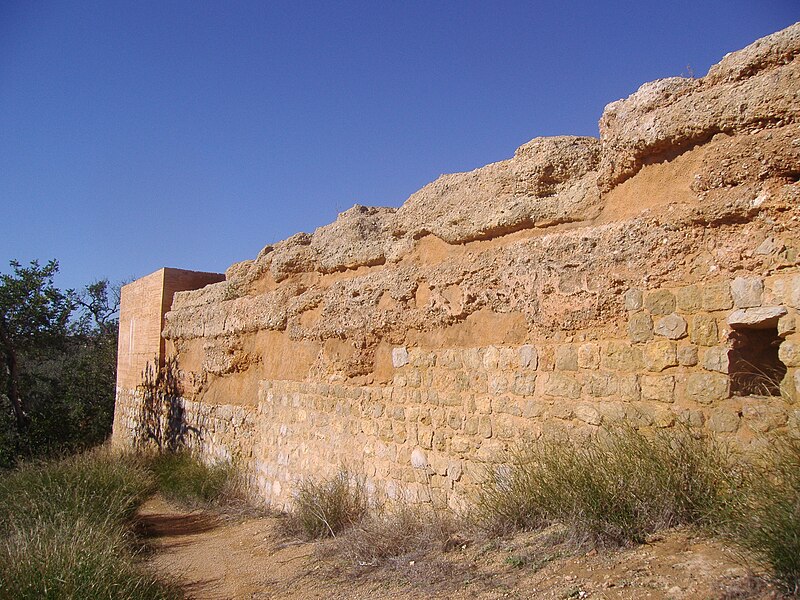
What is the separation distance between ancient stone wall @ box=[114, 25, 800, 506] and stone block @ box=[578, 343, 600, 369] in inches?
0.5

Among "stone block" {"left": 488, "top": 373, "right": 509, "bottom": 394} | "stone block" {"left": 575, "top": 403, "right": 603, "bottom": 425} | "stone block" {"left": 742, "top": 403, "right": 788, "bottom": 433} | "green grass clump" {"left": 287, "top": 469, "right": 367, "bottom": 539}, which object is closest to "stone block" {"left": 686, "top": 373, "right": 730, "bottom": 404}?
"stone block" {"left": 742, "top": 403, "right": 788, "bottom": 433}

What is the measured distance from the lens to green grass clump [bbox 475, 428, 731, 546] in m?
3.43

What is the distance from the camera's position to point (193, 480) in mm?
8562

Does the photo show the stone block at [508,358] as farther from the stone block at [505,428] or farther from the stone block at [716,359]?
the stone block at [716,359]

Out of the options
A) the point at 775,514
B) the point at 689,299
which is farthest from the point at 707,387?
the point at 775,514

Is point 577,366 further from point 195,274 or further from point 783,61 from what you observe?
point 195,274

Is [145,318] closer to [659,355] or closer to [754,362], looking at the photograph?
[659,355]

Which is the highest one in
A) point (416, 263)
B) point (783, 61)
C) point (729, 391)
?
point (783, 61)

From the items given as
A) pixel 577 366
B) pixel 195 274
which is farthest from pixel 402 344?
pixel 195 274

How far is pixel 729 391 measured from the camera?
364 centimetres

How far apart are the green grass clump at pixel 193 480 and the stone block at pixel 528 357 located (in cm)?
477

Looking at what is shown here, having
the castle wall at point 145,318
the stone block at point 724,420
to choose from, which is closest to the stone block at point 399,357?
the stone block at point 724,420

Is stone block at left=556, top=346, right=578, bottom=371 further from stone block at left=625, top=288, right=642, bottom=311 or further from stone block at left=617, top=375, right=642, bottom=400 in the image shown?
stone block at left=625, top=288, right=642, bottom=311

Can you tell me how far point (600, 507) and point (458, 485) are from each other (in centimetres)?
169
